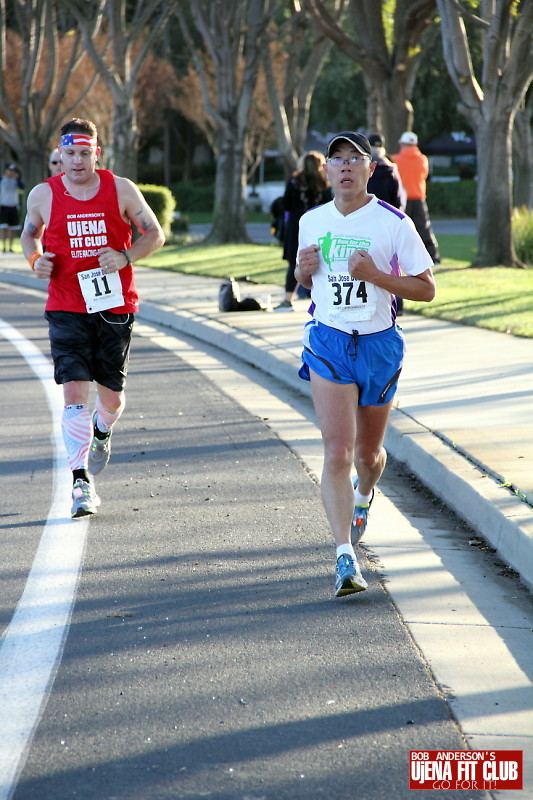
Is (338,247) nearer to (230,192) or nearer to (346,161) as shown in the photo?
(346,161)

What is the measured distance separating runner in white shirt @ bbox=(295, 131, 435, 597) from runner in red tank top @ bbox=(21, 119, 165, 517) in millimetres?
1490

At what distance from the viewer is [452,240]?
34.0 meters

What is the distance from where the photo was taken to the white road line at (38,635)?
3785 millimetres

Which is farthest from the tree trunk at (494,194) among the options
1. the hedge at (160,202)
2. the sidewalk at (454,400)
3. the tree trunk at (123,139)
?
the hedge at (160,202)

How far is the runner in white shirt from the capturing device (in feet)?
17.3

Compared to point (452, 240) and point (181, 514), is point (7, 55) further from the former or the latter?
point (181, 514)

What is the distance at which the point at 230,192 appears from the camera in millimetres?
28484

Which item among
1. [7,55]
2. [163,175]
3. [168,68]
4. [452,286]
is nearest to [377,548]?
[452,286]

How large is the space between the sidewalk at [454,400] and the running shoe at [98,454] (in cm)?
195

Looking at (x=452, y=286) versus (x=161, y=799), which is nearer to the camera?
(x=161, y=799)

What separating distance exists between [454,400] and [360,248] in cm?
417

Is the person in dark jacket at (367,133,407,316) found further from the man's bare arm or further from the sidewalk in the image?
the man's bare arm

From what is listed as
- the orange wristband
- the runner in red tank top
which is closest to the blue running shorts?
the runner in red tank top

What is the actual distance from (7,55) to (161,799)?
159 feet
